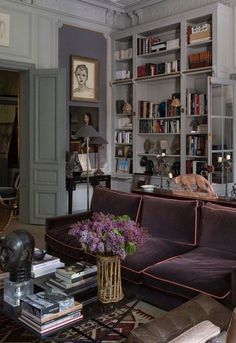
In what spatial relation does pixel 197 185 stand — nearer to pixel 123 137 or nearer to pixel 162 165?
pixel 162 165

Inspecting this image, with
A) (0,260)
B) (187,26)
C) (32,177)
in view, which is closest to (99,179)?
(32,177)

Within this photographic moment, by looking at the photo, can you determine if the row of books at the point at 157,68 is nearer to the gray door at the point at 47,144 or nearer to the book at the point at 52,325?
the gray door at the point at 47,144

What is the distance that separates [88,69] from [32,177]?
2.13 metres

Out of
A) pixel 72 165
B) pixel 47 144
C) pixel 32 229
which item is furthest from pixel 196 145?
pixel 32 229

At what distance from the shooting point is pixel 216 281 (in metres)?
2.65

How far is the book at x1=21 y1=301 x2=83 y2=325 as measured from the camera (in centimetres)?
210

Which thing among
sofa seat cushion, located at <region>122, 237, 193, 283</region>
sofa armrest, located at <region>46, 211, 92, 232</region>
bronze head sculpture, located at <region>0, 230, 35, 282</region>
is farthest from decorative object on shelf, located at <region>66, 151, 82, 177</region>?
bronze head sculpture, located at <region>0, 230, 35, 282</region>

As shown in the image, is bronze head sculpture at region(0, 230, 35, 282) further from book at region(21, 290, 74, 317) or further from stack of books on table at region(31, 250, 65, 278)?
stack of books on table at region(31, 250, 65, 278)

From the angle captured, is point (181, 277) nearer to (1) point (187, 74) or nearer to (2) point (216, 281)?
(2) point (216, 281)

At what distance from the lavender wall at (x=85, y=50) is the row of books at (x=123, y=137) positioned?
0.82 ft

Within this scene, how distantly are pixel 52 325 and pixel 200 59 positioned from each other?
4713mm

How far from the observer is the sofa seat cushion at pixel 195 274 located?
8.66ft

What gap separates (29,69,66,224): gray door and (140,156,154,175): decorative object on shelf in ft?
4.94

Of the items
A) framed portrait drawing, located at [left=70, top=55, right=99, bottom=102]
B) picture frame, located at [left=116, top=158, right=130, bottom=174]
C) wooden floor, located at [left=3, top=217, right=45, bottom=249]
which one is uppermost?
framed portrait drawing, located at [left=70, top=55, right=99, bottom=102]
